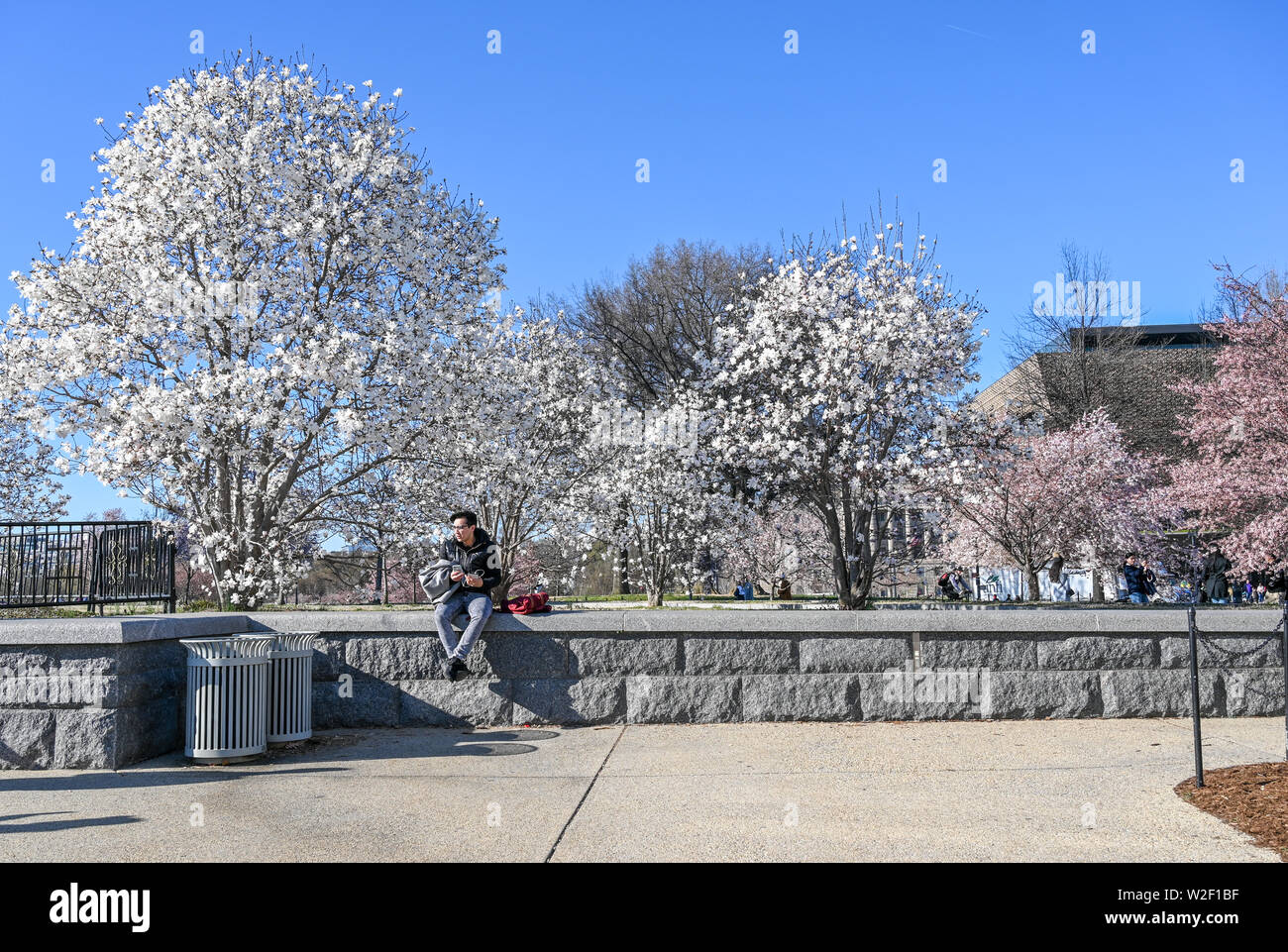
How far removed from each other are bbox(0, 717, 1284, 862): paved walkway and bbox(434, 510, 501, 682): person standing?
0.69 meters

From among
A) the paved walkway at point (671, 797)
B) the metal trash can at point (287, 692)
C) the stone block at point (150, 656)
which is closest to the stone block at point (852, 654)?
the paved walkway at point (671, 797)

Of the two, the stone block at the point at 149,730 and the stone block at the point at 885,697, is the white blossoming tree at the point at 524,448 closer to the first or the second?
the stone block at the point at 149,730

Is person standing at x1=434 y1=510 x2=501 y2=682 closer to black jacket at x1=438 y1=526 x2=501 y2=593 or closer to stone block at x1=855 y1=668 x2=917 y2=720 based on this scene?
black jacket at x1=438 y1=526 x2=501 y2=593

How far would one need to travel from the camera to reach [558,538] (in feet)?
80.4

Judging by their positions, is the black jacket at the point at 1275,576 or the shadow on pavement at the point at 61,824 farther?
the black jacket at the point at 1275,576

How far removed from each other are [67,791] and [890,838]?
5234 millimetres

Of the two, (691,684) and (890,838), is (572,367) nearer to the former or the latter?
(691,684)

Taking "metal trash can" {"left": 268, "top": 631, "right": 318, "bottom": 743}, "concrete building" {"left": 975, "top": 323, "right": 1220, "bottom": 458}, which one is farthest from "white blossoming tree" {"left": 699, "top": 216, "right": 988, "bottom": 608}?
"concrete building" {"left": 975, "top": 323, "right": 1220, "bottom": 458}

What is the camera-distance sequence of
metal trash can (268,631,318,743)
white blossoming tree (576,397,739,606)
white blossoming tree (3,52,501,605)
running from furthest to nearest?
white blossoming tree (576,397,739,606), white blossoming tree (3,52,501,605), metal trash can (268,631,318,743)

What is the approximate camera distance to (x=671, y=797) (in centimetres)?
587

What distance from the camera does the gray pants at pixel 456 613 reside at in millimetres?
8156

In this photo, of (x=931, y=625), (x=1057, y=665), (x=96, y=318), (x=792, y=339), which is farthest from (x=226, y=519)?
(x=1057, y=665)

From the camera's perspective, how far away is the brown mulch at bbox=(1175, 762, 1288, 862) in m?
4.93

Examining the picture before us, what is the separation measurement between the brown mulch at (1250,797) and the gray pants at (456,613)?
17.0 feet
